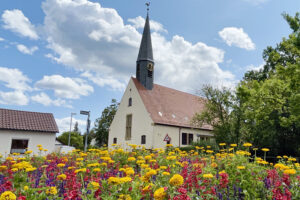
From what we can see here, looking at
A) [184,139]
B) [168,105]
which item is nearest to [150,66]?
[168,105]

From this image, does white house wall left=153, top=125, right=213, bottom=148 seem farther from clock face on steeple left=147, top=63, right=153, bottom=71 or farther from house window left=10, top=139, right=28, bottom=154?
house window left=10, top=139, right=28, bottom=154

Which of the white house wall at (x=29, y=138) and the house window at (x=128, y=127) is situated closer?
the white house wall at (x=29, y=138)

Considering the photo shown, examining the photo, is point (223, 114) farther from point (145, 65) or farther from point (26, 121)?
point (26, 121)

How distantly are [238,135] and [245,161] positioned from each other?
17.0m

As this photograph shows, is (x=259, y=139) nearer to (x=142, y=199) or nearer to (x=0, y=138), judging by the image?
(x=142, y=199)

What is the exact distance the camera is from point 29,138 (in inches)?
872

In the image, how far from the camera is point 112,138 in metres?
31.1

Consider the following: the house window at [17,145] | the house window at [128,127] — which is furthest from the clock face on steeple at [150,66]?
the house window at [17,145]

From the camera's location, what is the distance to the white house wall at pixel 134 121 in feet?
85.4

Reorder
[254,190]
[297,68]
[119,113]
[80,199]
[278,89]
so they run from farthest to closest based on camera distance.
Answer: [119,113], [278,89], [297,68], [254,190], [80,199]

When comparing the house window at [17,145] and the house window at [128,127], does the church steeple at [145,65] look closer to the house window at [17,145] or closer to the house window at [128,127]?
the house window at [128,127]

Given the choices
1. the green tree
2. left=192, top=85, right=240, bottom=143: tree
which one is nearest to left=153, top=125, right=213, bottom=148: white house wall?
left=192, top=85, right=240, bottom=143: tree

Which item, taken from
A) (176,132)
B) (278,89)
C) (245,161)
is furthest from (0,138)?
(278,89)

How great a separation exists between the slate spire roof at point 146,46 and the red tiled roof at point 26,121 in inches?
546
